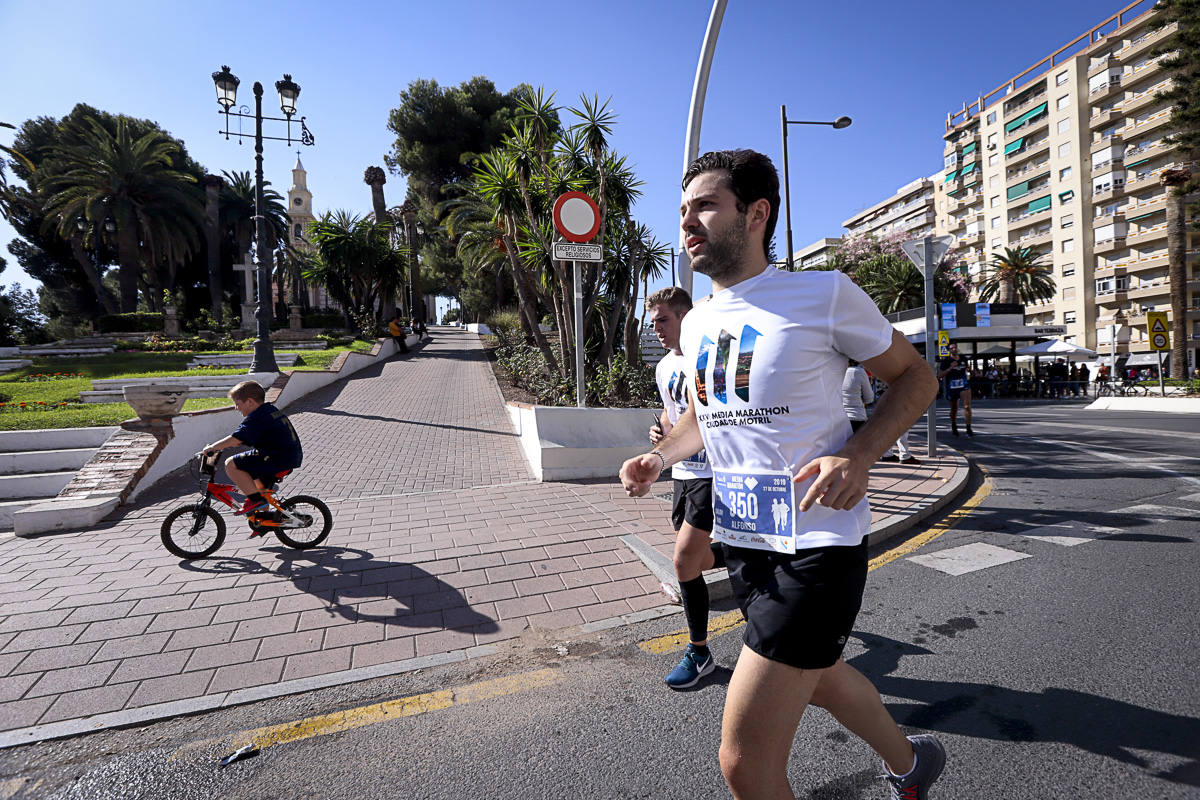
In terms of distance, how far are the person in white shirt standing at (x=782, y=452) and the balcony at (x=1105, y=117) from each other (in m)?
62.8

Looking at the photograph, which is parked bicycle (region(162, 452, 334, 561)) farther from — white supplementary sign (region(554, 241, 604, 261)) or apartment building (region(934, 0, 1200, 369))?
apartment building (region(934, 0, 1200, 369))

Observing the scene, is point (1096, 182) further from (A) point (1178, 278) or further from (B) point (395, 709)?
(B) point (395, 709)

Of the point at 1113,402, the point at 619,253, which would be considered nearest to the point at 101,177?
the point at 619,253

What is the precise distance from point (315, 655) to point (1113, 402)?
1020 inches

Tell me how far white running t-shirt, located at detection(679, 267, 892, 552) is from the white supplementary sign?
627 cm

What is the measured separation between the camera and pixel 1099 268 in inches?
1924

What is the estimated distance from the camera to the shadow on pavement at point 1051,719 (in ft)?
7.32

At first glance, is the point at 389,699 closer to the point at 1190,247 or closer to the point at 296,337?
the point at 296,337

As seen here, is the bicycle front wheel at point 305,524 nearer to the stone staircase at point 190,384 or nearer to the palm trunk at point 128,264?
the stone staircase at point 190,384

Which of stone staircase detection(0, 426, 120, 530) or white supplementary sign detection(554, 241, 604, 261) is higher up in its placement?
white supplementary sign detection(554, 241, 604, 261)

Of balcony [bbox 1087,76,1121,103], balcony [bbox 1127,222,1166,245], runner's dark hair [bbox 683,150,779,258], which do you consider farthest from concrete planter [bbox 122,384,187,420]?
balcony [bbox 1087,76,1121,103]

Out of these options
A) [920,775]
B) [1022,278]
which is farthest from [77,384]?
[1022,278]

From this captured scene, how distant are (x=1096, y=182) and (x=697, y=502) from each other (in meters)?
62.4

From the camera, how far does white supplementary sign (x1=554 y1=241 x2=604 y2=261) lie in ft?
25.2
